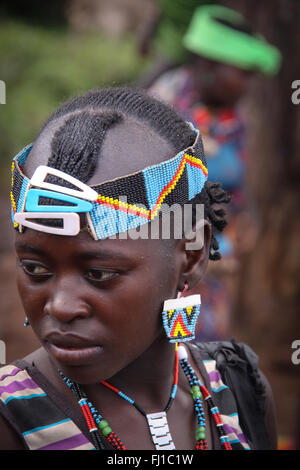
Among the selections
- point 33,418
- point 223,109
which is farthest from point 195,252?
point 223,109

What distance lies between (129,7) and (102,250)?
1317 centimetres

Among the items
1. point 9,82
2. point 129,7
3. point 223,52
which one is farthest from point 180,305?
point 129,7

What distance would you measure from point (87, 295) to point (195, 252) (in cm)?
45

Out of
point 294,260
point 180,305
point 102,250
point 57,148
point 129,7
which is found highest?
point 129,7

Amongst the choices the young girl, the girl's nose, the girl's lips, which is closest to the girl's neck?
the young girl

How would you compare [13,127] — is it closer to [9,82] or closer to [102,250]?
[9,82]

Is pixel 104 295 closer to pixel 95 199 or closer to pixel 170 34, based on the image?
pixel 95 199

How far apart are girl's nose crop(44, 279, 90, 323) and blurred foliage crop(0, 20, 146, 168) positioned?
7909 mm

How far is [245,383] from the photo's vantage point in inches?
87.9

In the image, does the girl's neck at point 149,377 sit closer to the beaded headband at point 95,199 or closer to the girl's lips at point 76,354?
the girl's lips at point 76,354

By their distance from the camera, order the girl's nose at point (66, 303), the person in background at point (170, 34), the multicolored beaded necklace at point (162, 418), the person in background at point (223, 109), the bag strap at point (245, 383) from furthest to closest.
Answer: the person in background at point (170, 34) < the person in background at point (223, 109) < the bag strap at point (245, 383) < the multicolored beaded necklace at point (162, 418) < the girl's nose at point (66, 303)

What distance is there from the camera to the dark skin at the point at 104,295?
165cm

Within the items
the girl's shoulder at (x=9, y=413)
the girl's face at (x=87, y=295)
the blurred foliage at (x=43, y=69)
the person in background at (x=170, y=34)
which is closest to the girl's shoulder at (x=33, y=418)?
the girl's shoulder at (x=9, y=413)

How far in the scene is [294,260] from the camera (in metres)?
6.49
